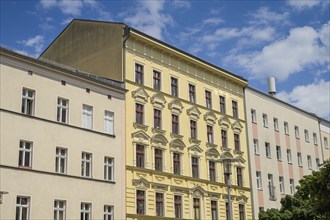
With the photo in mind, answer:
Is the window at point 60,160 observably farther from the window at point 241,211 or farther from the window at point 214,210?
the window at point 241,211

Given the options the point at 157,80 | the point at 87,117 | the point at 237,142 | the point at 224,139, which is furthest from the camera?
the point at 237,142

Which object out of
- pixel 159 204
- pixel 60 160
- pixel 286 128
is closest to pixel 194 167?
pixel 159 204

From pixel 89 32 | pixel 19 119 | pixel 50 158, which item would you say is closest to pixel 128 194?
pixel 50 158

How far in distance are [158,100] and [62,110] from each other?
29.5 ft

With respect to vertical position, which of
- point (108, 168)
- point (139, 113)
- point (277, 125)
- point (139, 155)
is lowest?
point (108, 168)

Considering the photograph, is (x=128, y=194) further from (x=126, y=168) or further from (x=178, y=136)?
(x=178, y=136)

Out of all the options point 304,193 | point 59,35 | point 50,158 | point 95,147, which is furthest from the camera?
point 59,35

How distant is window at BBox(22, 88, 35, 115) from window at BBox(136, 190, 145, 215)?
9696 millimetres

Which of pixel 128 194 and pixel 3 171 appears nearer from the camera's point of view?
Answer: pixel 3 171

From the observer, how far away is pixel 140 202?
35875 mm

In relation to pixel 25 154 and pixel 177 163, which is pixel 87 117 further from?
pixel 177 163

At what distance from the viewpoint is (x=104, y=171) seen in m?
33.9

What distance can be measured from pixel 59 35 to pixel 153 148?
47.0 feet

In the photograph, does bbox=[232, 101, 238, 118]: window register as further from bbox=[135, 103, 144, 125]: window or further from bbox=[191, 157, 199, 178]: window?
bbox=[135, 103, 144, 125]: window
